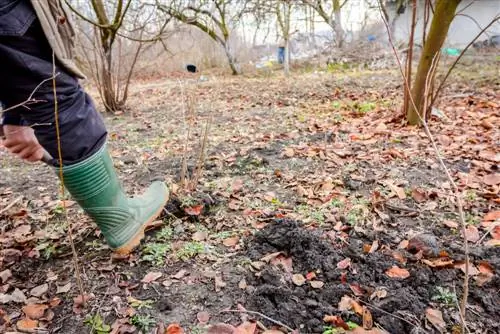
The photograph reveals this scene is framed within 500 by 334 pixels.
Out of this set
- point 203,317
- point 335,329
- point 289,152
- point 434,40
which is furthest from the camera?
point 434,40

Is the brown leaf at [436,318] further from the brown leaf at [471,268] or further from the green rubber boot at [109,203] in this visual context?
the green rubber boot at [109,203]

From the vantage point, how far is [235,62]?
10.5 m

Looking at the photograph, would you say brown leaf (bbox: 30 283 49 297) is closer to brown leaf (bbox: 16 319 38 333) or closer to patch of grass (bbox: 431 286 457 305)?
brown leaf (bbox: 16 319 38 333)

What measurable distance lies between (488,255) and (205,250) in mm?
1099

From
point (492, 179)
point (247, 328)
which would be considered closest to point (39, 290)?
point (247, 328)

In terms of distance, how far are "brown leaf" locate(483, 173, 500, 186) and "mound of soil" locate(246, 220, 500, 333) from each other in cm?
85

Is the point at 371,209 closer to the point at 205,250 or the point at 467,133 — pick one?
the point at 205,250

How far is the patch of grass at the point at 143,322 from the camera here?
1.11 m

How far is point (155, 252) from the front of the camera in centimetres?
146

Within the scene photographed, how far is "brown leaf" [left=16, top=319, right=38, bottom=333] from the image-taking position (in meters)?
1.13

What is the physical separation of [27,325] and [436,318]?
1317 mm

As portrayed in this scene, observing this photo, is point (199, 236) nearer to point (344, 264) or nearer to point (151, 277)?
point (151, 277)

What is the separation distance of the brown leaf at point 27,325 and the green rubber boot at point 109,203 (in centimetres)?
37

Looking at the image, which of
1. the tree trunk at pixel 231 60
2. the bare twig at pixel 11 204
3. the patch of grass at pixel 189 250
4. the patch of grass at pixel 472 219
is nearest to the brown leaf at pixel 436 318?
the patch of grass at pixel 472 219
